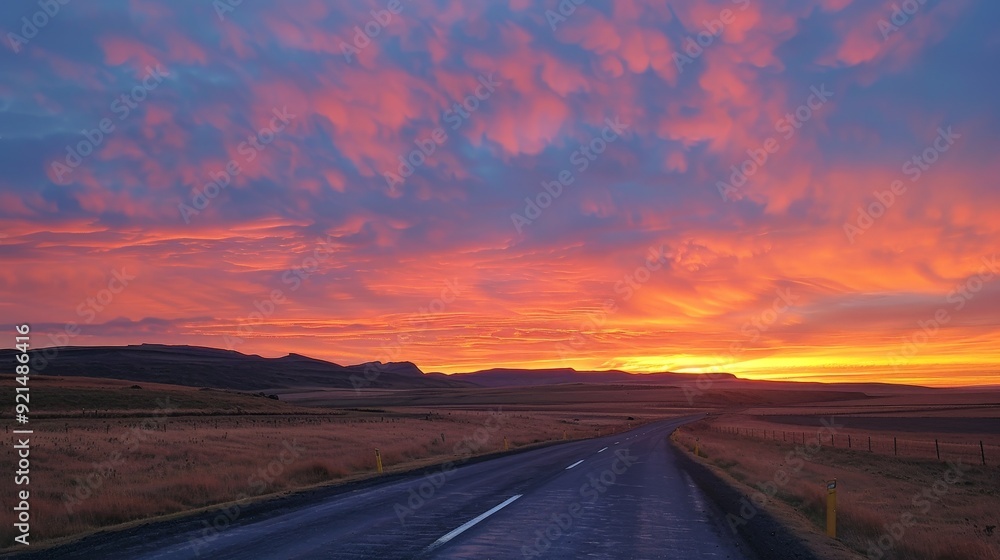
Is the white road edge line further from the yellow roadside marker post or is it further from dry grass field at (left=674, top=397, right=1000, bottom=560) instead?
the yellow roadside marker post

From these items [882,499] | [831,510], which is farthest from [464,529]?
[882,499]

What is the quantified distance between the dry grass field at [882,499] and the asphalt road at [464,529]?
6.70ft

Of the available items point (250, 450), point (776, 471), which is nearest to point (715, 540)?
point (776, 471)

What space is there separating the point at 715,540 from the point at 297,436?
3156cm

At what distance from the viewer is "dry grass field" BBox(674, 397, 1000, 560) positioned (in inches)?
433

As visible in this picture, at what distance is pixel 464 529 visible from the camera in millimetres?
11023

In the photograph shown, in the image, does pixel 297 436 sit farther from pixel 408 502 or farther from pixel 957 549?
pixel 957 549

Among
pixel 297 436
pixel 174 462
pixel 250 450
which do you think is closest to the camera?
pixel 174 462

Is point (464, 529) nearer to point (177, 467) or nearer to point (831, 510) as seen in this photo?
point (831, 510)

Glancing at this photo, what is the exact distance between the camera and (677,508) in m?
14.2

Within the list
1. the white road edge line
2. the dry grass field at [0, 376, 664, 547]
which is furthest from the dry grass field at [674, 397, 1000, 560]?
the dry grass field at [0, 376, 664, 547]

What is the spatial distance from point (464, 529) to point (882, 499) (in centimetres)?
1714

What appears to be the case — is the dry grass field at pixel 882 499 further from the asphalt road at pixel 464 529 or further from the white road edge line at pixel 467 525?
the white road edge line at pixel 467 525

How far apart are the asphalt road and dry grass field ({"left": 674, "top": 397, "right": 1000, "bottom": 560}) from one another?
80.5 inches
